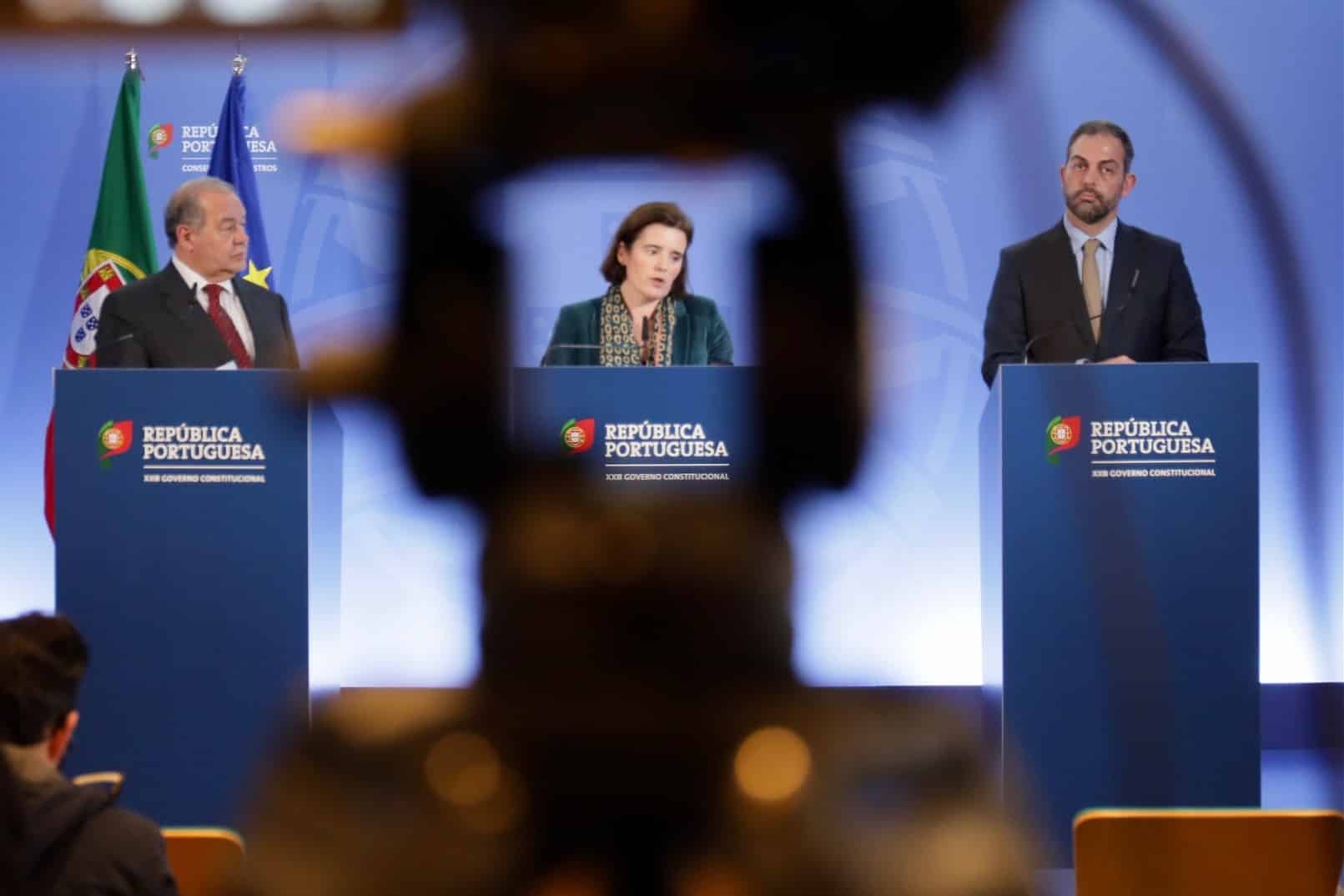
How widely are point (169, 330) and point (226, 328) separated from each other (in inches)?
3.4

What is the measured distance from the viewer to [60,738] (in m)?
0.77

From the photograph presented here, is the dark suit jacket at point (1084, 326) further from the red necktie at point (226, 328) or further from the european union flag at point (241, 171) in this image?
the european union flag at point (241, 171)

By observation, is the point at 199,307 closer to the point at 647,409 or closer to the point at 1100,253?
the point at 647,409

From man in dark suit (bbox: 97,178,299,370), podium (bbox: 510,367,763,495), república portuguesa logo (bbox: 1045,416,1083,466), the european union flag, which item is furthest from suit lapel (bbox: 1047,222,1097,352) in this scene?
the european union flag

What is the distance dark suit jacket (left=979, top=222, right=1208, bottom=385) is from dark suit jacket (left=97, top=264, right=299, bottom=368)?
35.6 inches

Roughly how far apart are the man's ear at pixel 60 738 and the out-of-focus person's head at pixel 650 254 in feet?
2.00

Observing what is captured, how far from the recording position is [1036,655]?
158 cm

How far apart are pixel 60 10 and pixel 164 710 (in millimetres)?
1190

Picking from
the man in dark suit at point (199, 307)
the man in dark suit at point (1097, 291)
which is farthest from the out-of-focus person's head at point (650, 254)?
the man in dark suit at point (199, 307)

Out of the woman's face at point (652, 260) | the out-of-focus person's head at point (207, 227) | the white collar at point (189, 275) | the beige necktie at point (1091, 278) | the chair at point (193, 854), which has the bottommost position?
the chair at point (193, 854)

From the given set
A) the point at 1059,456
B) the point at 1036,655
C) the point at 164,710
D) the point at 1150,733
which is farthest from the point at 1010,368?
the point at 164,710

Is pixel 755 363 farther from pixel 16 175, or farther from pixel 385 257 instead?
pixel 16 175

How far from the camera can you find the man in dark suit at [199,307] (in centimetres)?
179

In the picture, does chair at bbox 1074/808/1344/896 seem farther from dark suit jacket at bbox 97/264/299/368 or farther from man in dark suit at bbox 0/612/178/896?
dark suit jacket at bbox 97/264/299/368
